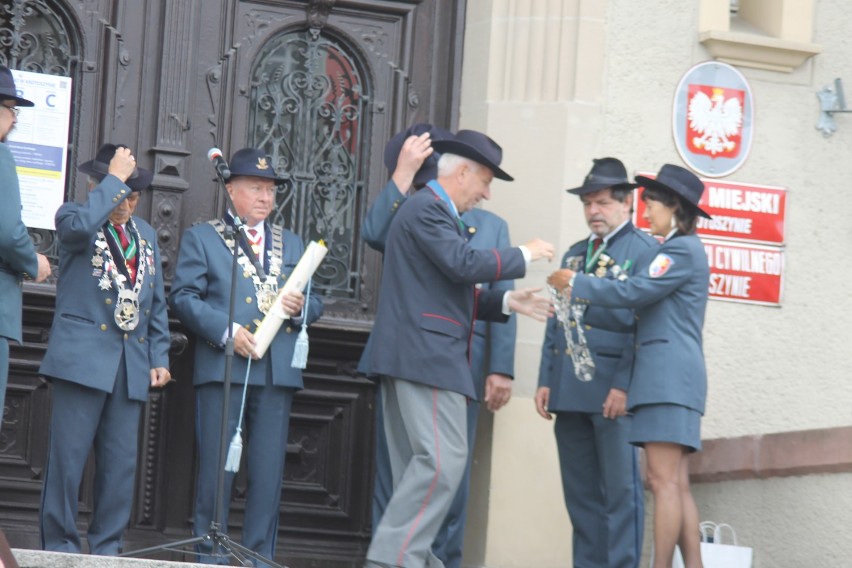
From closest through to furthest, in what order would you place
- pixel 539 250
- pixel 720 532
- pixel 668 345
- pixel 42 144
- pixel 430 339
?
1. pixel 430 339
2. pixel 539 250
3. pixel 668 345
4. pixel 720 532
5. pixel 42 144

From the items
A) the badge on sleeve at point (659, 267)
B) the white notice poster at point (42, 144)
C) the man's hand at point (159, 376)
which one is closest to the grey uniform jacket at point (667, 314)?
the badge on sleeve at point (659, 267)

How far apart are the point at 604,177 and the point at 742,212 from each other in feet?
4.83

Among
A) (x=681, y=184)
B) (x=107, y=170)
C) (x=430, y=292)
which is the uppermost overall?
(x=681, y=184)

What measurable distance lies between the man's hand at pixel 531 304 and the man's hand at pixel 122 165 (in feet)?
6.22

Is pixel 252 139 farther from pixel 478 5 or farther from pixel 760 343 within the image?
pixel 760 343

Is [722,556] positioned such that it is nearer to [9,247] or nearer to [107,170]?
[107,170]

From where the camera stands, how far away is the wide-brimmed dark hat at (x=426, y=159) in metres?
9.18

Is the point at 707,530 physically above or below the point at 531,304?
below

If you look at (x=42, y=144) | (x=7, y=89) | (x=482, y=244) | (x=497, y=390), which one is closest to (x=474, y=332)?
(x=497, y=390)

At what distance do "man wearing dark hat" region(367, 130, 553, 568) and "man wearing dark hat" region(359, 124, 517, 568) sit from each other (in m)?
0.72

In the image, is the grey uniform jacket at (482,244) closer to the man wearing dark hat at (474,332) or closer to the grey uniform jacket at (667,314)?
the man wearing dark hat at (474,332)

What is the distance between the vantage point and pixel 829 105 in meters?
10.2

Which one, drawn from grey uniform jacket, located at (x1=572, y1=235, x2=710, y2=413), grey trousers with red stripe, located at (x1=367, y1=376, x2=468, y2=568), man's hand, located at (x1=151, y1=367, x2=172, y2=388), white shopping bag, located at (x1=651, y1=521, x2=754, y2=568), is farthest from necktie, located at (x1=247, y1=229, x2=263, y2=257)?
white shopping bag, located at (x1=651, y1=521, x2=754, y2=568)

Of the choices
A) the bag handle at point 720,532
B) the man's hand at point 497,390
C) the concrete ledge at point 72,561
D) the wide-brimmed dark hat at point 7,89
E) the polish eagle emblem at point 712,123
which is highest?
the polish eagle emblem at point 712,123
